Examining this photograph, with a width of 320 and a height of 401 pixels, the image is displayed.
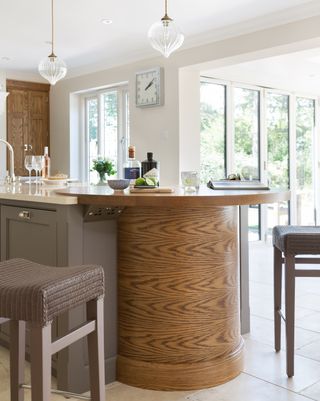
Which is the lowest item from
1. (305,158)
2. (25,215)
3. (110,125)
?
(25,215)

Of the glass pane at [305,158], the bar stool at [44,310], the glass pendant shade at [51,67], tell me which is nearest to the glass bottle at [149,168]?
the bar stool at [44,310]

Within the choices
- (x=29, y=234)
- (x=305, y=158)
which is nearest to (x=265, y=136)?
(x=305, y=158)

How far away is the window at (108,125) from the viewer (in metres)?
7.09

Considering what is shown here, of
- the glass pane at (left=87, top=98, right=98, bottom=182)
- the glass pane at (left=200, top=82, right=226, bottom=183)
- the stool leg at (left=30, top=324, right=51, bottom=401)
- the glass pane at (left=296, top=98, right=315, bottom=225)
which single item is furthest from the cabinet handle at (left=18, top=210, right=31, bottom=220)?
the glass pane at (left=296, top=98, right=315, bottom=225)

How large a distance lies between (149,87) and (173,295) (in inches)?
170

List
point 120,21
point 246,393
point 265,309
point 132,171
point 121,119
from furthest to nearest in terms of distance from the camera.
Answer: point 121,119 < point 120,21 < point 265,309 < point 132,171 < point 246,393

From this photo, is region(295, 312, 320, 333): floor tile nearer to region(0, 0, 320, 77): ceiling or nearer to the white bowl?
the white bowl

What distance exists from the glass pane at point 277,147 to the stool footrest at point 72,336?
580cm

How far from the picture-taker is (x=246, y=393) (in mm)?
2229

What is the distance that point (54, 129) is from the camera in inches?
316

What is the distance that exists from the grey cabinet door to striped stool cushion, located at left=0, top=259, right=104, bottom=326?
1.86 feet

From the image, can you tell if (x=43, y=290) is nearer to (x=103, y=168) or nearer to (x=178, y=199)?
(x=178, y=199)

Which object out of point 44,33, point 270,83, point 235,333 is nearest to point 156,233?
point 235,333

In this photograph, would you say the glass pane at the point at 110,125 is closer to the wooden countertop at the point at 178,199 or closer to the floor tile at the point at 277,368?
the floor tile at the point at 277,368
